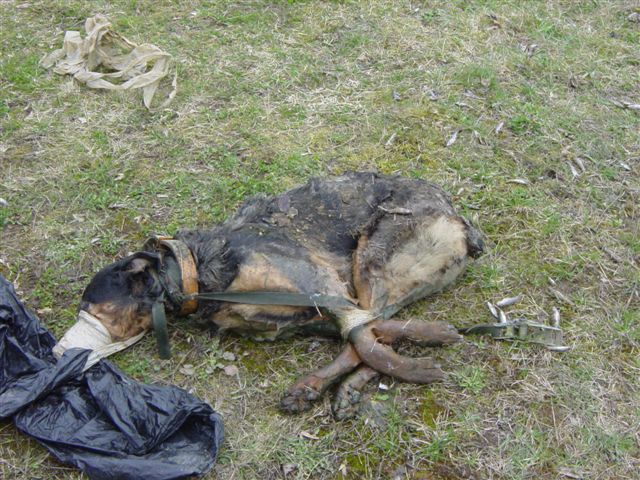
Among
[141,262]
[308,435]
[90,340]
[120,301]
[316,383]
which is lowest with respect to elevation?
[308,435]

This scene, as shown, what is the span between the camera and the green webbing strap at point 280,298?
3.45 meters

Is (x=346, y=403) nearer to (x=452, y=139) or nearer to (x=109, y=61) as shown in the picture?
(x=452, y=139)

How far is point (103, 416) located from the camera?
314cm

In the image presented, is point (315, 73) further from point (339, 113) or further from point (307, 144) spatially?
point (307, 144)

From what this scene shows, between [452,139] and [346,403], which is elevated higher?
[452,139]

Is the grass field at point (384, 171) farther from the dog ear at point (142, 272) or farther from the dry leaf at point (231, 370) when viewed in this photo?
the dog ear at point (142, 272)

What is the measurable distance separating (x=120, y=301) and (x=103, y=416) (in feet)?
2.11

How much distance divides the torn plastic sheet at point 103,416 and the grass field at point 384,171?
155mm

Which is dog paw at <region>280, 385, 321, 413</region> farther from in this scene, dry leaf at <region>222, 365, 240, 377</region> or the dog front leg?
dry leaf at <region>222, 365, 240, 377</region>

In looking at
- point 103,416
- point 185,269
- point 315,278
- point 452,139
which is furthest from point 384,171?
point 103,416

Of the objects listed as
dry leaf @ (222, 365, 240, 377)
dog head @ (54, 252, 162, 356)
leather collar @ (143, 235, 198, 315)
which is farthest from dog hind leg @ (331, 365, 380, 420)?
dog head @ (54, 252, 162, 356)

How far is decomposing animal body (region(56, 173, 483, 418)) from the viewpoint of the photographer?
3.43 metres

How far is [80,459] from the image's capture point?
2.97 meters

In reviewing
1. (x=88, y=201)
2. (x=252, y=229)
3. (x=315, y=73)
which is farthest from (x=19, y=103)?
(x=252, y=229)
